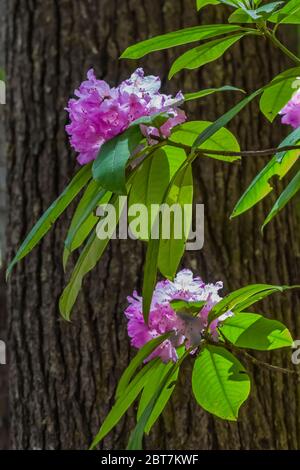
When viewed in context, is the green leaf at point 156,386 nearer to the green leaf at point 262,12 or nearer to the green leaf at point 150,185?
the green leaf at point 150,185

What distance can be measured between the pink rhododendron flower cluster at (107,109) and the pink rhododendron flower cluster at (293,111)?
0.83 feet

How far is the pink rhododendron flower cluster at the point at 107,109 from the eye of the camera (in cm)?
79

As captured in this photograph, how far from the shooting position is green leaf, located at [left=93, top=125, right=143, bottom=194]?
0.71 meters

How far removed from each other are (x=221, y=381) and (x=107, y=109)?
0.35m

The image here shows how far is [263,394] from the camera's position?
173cm

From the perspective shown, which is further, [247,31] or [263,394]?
[263,394]

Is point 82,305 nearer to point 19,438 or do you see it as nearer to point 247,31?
point 19,438

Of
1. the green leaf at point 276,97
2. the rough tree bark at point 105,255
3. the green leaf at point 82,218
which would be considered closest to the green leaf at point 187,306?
the green leaf at point 82,218

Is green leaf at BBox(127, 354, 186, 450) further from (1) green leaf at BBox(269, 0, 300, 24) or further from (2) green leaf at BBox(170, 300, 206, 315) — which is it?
→ (1) green leaf at BBox(269, 0, 300, 24)

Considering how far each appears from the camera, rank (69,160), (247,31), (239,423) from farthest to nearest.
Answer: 1. (69,160)
2. (239,423)
3. (247,31)

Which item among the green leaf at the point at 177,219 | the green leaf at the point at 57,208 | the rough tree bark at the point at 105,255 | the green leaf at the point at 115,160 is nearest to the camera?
the green leaf at the point at 115,160

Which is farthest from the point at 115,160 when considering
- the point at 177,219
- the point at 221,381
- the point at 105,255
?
the point at 105,255

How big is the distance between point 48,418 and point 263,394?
0.51 m
